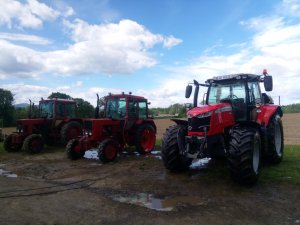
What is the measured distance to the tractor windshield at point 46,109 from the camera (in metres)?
15.6

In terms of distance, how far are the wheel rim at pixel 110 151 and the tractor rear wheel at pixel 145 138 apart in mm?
1661

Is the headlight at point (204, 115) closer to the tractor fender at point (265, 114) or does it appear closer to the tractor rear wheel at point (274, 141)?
the tractor fender at point (265, 114)

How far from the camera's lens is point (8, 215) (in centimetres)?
564

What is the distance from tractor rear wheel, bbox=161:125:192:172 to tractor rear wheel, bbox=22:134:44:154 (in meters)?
7.10

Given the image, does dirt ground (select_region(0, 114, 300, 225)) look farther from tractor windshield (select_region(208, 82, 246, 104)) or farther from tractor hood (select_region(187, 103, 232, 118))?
tractor windshield (select_region(208, 82, 246, 104))

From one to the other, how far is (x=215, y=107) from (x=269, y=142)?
2389 millimetres

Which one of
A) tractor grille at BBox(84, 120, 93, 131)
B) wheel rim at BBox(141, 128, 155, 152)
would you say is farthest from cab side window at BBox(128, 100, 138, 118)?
tractor grille at BBox(84, 120, 93, 131)

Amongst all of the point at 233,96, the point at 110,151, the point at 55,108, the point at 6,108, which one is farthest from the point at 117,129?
the point at 6,108

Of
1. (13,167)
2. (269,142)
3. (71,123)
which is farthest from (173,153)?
(71,123)

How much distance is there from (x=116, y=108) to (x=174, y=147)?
4919 mm

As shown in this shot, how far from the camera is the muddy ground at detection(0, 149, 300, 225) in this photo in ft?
18.4

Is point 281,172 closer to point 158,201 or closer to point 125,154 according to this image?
point 158,201

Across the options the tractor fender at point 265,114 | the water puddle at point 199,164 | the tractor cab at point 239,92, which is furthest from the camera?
the water puddle at point 199,164

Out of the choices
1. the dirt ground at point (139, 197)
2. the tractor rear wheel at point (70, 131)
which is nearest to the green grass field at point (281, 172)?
the dirt ground at point (139, 197)
